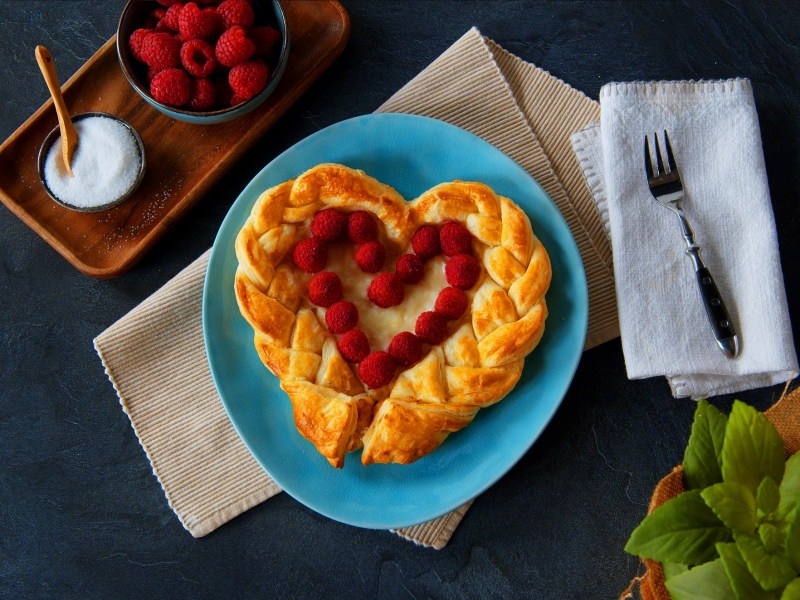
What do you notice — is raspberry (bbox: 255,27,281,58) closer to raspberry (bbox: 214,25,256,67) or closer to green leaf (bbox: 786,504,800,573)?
raspberry (bbox: 214,25,256,67)

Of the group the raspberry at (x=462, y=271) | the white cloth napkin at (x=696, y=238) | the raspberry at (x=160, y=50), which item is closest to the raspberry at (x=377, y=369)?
the raspberry at (x=462, y=271)

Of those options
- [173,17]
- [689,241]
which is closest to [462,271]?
[689,241]

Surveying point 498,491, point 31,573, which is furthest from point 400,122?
point 31,573

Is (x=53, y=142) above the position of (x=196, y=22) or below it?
below

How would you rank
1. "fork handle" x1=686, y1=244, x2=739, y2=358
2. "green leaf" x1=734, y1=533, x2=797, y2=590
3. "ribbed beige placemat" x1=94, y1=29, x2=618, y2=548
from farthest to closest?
1. "ribbed beige placemat" x1=94, y1=29, x2=618, y2=548
2. "fork handle" x1=686, y1=244, x2=739, y2=358
3. "green leaf" x1=734, y1=533, x2=797, y2=590

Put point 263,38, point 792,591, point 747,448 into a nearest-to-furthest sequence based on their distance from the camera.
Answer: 1. point 792,591
2. point 747,448
3. point 263,38

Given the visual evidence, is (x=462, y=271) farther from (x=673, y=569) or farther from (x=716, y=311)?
(x=673, y=569)

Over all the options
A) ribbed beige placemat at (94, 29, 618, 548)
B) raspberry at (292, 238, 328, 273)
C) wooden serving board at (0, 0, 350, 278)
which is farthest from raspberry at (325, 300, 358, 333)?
wooden serving board at (0, 0, 350, 278)

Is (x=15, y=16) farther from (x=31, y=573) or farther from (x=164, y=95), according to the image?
(x=31, y=573)
